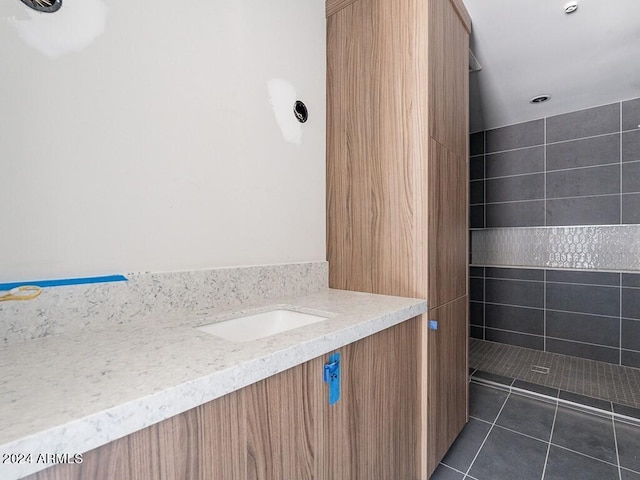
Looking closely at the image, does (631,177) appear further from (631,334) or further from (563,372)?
(563,372)

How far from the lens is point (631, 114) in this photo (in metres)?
2.49

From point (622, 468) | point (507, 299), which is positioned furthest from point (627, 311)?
point (622, 468)

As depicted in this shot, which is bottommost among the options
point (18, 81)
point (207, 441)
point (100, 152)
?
point (207, 441)

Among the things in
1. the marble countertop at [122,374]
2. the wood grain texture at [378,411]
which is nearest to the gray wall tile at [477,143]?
the wood grain texture at [378,411]

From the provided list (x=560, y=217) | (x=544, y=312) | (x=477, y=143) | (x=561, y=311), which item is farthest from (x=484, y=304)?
(x=477, y=143)

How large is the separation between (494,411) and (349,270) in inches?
56.0

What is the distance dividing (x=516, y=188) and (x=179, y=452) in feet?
11.3

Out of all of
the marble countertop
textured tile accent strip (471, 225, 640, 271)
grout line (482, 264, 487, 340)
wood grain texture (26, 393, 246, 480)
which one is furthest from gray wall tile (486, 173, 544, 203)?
wood grain texture (26, 393, 246, 480)

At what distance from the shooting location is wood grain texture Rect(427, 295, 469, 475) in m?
1.35

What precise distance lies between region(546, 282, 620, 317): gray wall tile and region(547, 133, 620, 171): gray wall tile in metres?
1.09

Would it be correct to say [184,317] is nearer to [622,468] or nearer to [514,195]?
[622,468]

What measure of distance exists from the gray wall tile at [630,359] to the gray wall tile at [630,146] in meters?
1.58

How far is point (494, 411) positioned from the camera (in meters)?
1.95

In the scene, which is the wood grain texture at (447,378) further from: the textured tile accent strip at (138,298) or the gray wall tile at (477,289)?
the gray wall tile at (477,289)
